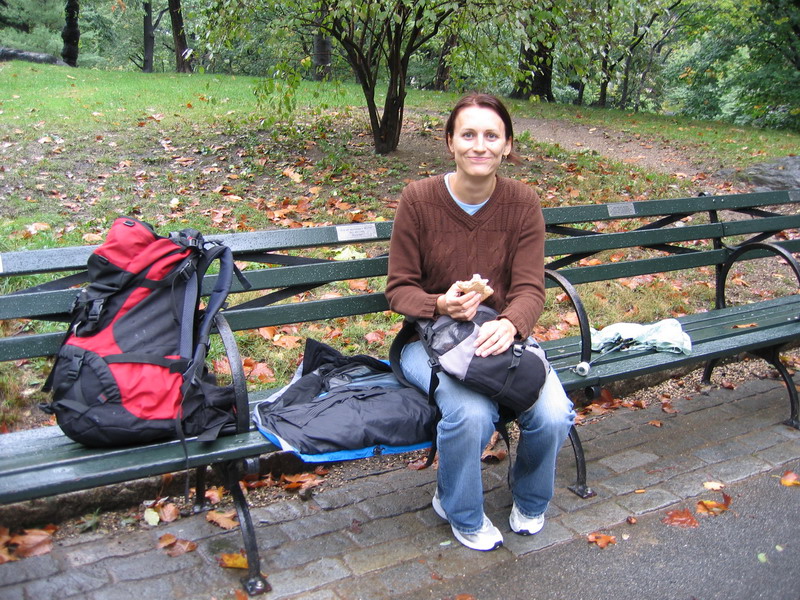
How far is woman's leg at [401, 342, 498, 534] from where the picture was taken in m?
2.68

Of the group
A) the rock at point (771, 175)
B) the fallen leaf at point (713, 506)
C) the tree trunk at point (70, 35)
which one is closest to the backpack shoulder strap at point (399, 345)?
Answer: the fallen leaf at point (713, 506)

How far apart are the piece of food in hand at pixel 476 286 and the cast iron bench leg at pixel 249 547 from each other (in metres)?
1.01

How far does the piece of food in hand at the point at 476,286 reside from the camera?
2.78 metres

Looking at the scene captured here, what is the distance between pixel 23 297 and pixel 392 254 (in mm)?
1334

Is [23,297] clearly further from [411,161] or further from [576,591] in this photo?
[411,161]

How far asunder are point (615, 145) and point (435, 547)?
32.5 feet

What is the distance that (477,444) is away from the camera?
2.70 m

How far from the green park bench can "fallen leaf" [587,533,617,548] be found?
0.94 ft

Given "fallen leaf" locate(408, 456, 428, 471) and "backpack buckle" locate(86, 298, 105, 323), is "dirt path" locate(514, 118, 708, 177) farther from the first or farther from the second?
"backpack buckle" locate(86, 298, 105, 323)

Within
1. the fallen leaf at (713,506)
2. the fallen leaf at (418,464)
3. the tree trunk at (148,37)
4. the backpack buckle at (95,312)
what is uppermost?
the tree trunk at (148,37)

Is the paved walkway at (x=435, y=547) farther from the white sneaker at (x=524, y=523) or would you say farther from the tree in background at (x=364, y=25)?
the tree in background at (x=364, y=25)

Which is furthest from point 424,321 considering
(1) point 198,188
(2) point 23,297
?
(1) point 198,188

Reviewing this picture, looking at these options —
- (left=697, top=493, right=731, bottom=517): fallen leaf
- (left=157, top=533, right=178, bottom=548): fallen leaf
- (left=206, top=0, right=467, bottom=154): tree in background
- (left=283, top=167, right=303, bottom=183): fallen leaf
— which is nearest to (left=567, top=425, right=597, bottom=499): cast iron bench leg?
(left=697, top=493, right=731, bottom=517): fallen leaf

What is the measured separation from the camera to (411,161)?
26.6 ft
